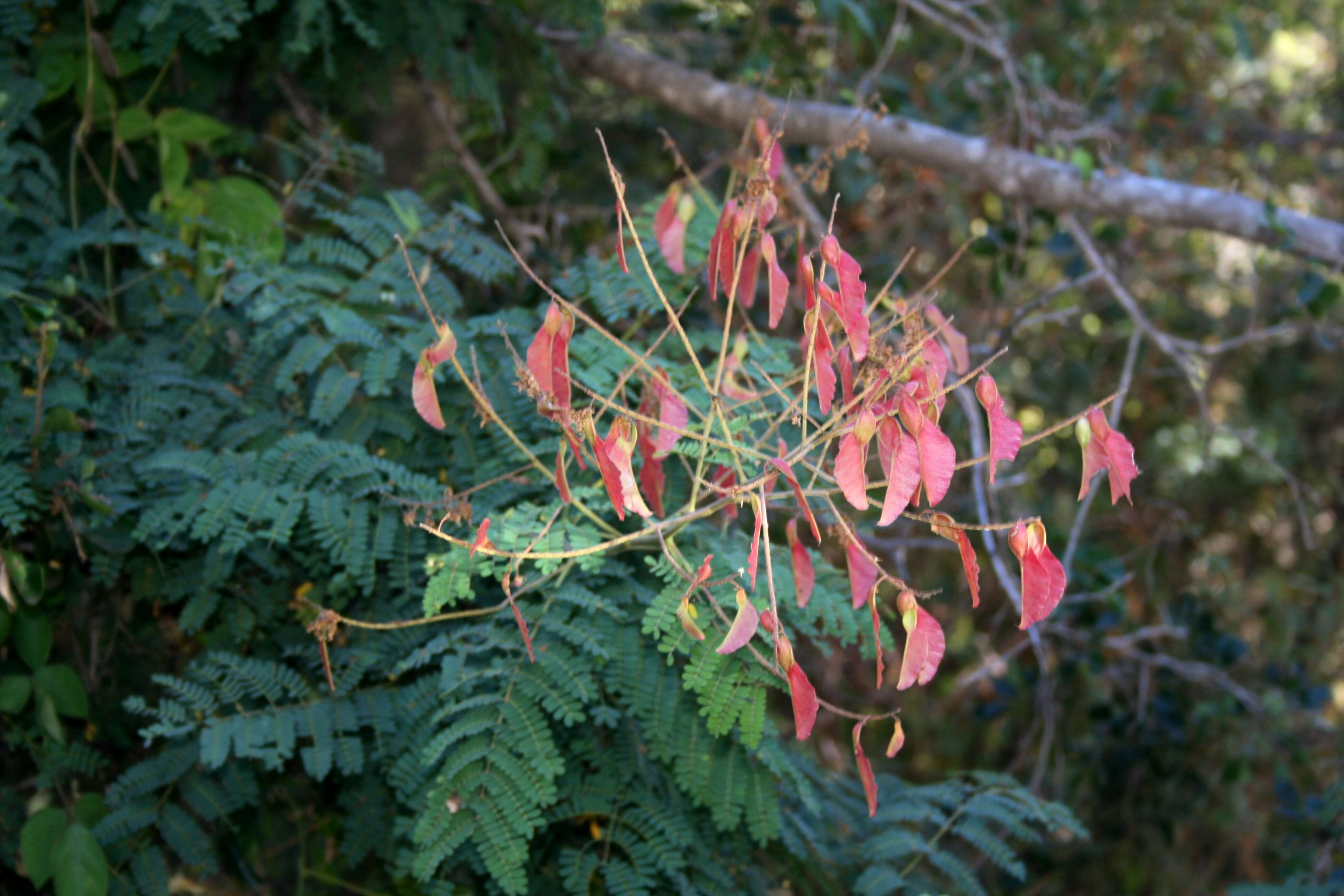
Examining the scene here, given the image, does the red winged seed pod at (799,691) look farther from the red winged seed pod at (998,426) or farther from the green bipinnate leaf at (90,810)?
the green bipinnate leaf at (90,810)

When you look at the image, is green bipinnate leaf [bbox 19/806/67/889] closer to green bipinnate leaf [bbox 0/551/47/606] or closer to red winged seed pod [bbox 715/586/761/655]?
green bipinnate leaf [bbox 0/551/47/606]

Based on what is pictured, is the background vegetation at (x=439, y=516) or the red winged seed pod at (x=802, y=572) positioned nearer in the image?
the red winged seed pod at (x=802, y=572)

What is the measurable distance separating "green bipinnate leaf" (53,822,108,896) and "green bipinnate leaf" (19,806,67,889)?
19mm

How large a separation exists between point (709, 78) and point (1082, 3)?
1.93 meters

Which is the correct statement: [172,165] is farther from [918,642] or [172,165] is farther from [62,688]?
[918,642]

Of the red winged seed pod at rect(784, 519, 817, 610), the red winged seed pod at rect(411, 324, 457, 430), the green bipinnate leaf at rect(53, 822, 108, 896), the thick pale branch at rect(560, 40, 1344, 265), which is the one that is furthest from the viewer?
the thick pale branch at rect(560, 40, 1344, 265)

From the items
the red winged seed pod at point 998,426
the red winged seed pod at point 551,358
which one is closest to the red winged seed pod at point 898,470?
the red winged seed pod at point 998,426

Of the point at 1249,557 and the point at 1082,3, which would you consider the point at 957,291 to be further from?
the point at 1249,557

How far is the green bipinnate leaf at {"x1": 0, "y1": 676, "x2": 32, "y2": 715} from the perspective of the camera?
6.00 feet

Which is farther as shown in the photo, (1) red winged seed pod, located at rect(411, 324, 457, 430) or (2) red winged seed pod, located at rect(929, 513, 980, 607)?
(1) red winged seed pod, located at rect(411, 324, 457, 430)

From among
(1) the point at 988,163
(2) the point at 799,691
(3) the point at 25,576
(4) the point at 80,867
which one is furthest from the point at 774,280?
(1) the point at 988,163

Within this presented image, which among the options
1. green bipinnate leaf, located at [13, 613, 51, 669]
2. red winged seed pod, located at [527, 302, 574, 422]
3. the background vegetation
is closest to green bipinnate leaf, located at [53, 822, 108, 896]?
the background vegetation

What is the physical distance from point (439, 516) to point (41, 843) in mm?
868

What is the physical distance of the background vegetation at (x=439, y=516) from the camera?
5.63 ft
